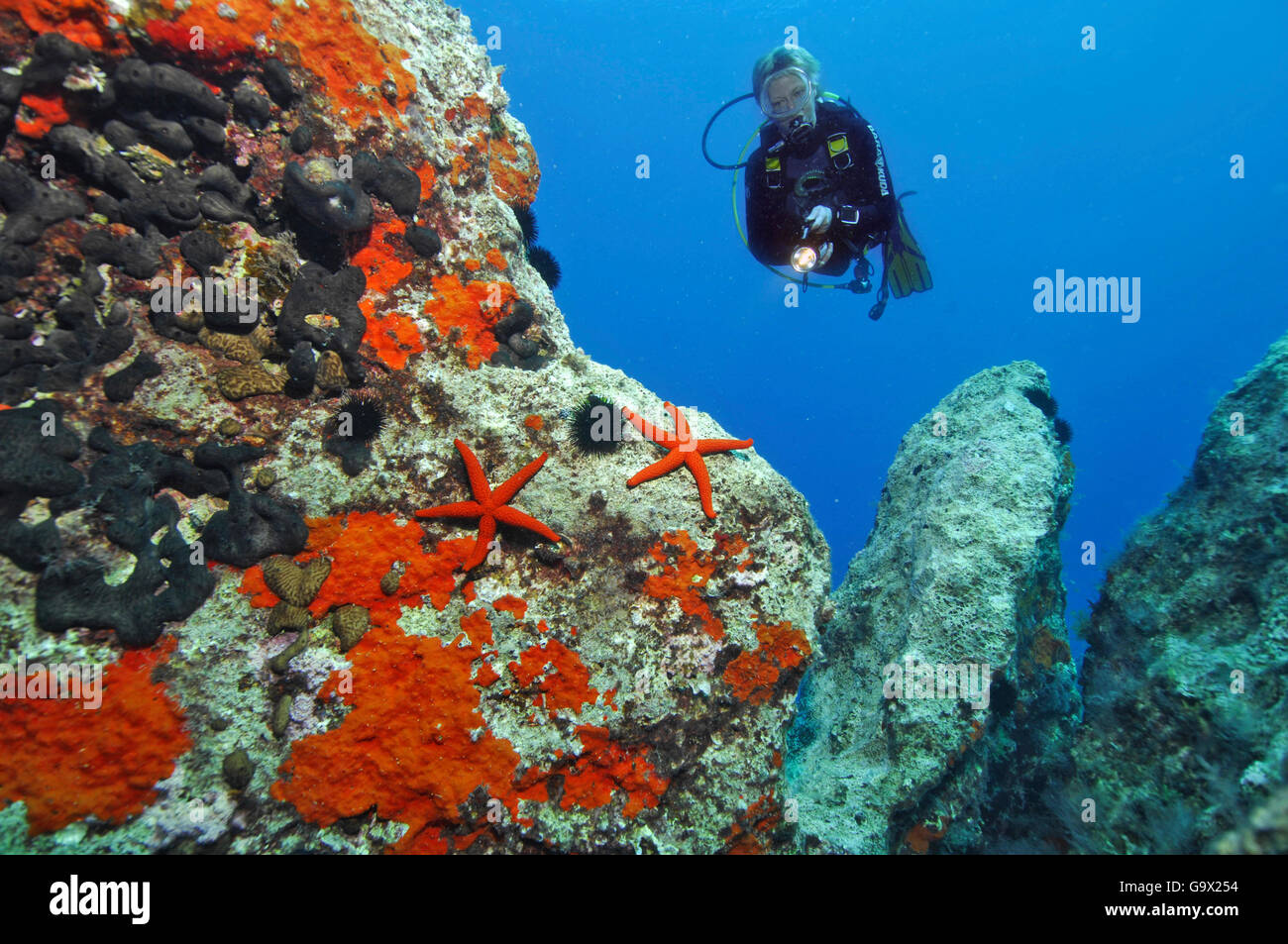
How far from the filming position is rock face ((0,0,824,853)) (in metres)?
3.04

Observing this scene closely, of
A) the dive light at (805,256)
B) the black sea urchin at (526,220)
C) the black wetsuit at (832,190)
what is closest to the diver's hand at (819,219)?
the dive light at (805,256)

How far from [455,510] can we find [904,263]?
661cm

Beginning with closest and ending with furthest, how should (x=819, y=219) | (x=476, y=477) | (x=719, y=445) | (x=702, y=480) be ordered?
(x=476, y=477) → (x=702, y=480) → (x=719, y=445) → (x=819, y=219)

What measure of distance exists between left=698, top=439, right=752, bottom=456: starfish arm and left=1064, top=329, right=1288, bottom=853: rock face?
4058 millimetres

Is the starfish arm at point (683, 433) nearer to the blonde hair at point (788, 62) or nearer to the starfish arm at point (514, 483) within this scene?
the starfish arm at point (514, 483)

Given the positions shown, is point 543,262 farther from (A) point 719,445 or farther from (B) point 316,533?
(B) point 316,533

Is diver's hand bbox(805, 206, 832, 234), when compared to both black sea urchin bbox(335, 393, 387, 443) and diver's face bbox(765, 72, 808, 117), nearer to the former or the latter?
diver's face bbox(765, 72, 808, 117)

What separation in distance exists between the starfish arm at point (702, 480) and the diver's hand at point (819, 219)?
3.31 m

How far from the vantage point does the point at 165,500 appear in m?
3.40

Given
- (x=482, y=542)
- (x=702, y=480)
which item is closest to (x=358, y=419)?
Answer: (x=482, y=542)

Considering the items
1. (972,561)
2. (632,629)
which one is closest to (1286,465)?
(972,561)

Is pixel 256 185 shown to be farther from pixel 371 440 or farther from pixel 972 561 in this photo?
pixel 972 561

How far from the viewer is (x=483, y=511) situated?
3.67 meters

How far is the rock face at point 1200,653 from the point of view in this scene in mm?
3898
